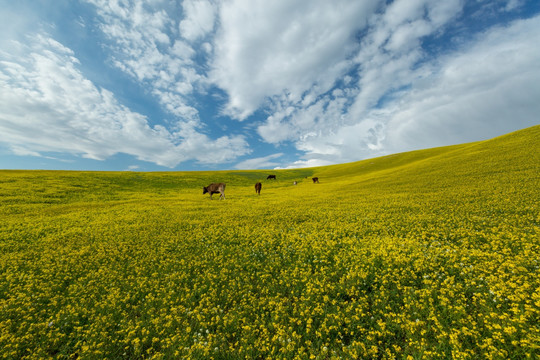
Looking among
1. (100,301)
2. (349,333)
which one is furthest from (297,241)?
(100,301)

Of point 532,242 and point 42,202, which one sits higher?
point 42,202

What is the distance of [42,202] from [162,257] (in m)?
31.1

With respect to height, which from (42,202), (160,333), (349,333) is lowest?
(349,333)

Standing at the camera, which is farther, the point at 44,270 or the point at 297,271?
the point at 44,270

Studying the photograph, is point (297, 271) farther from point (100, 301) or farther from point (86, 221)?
point (86, 221)

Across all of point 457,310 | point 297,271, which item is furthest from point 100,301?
point 457,310

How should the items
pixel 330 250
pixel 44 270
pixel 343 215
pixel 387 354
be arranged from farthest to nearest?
pixel 343 215
pixel 330 250
pixel 44 270
pixel 387 354

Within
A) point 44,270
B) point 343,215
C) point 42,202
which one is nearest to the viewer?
point 44,270

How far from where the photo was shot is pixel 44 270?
10000 mm

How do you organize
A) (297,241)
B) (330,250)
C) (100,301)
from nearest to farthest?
(100,301) → (330,250) → (297,241)

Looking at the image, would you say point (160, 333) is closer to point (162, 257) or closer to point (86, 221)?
point (162, 257)

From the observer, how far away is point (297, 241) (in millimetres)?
12727

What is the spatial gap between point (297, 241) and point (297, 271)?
11.2 ft

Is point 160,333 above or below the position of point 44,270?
below
